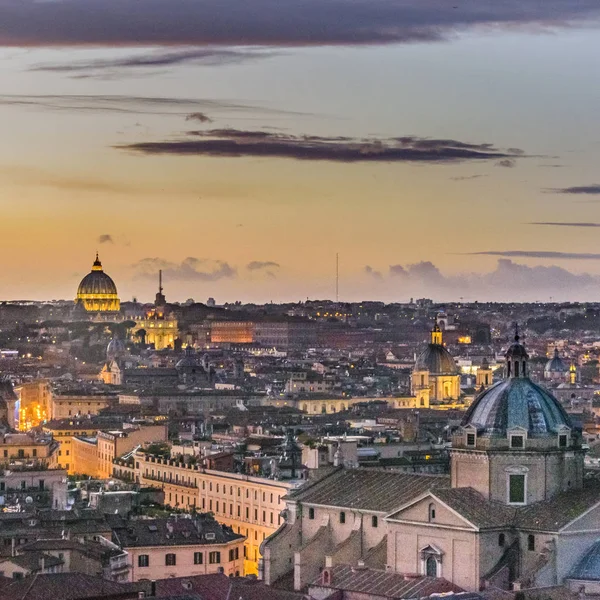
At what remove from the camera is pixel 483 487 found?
166ft

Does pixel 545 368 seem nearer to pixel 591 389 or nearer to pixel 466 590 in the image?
pixel 591 389

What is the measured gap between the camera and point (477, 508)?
49844 millimetres

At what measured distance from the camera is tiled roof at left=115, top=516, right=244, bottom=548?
186 ft

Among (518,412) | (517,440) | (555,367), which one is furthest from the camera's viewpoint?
(555,367)

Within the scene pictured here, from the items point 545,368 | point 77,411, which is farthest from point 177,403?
point 545,368

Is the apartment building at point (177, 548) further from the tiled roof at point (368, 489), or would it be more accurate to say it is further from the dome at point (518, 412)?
the dome at point (518, 412)

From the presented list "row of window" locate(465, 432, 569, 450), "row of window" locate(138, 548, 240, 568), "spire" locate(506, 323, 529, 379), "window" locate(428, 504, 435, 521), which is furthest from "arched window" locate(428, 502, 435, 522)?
"row of window" locate(138, 548, 240, 568)

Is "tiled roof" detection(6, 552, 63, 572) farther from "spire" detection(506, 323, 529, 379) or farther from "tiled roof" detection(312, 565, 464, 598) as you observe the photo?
"spire" detection(506, 323, 529, 379)

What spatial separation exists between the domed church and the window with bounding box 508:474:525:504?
82145 mm

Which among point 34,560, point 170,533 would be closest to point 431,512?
point 34,560

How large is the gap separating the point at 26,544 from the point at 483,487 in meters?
10.2

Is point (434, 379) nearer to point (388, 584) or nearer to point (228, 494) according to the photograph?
point (228, 494)

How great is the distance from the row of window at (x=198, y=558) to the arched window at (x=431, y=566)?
828 centimetres

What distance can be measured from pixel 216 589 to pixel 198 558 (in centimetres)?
884
